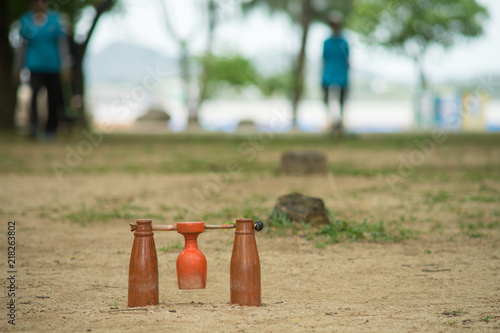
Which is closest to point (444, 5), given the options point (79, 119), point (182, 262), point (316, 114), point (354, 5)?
point (354, 5)

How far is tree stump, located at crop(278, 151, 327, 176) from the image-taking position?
27.6ft

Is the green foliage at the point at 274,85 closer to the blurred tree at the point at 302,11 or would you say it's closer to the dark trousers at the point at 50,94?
the blurred tree at the point at 302,11

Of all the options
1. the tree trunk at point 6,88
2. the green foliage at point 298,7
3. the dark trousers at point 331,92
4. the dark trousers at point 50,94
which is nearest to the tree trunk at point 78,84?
the tree trunk at point 6,88

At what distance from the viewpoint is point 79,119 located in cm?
1852

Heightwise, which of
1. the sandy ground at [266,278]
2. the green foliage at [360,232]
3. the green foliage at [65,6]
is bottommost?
the sandy ground at [266,278]

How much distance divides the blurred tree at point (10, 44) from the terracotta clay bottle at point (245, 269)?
13619 mm

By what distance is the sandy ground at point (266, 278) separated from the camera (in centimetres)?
317

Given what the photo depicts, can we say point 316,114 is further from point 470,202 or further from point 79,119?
point 470,202

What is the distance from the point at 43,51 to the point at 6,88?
6439 millimetres

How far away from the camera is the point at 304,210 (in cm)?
563

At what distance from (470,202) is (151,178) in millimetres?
3992

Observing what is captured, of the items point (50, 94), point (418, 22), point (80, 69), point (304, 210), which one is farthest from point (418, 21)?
point (304, 210)

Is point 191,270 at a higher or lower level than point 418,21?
lower

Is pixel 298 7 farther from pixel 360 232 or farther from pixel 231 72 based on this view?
pixel 360 232
